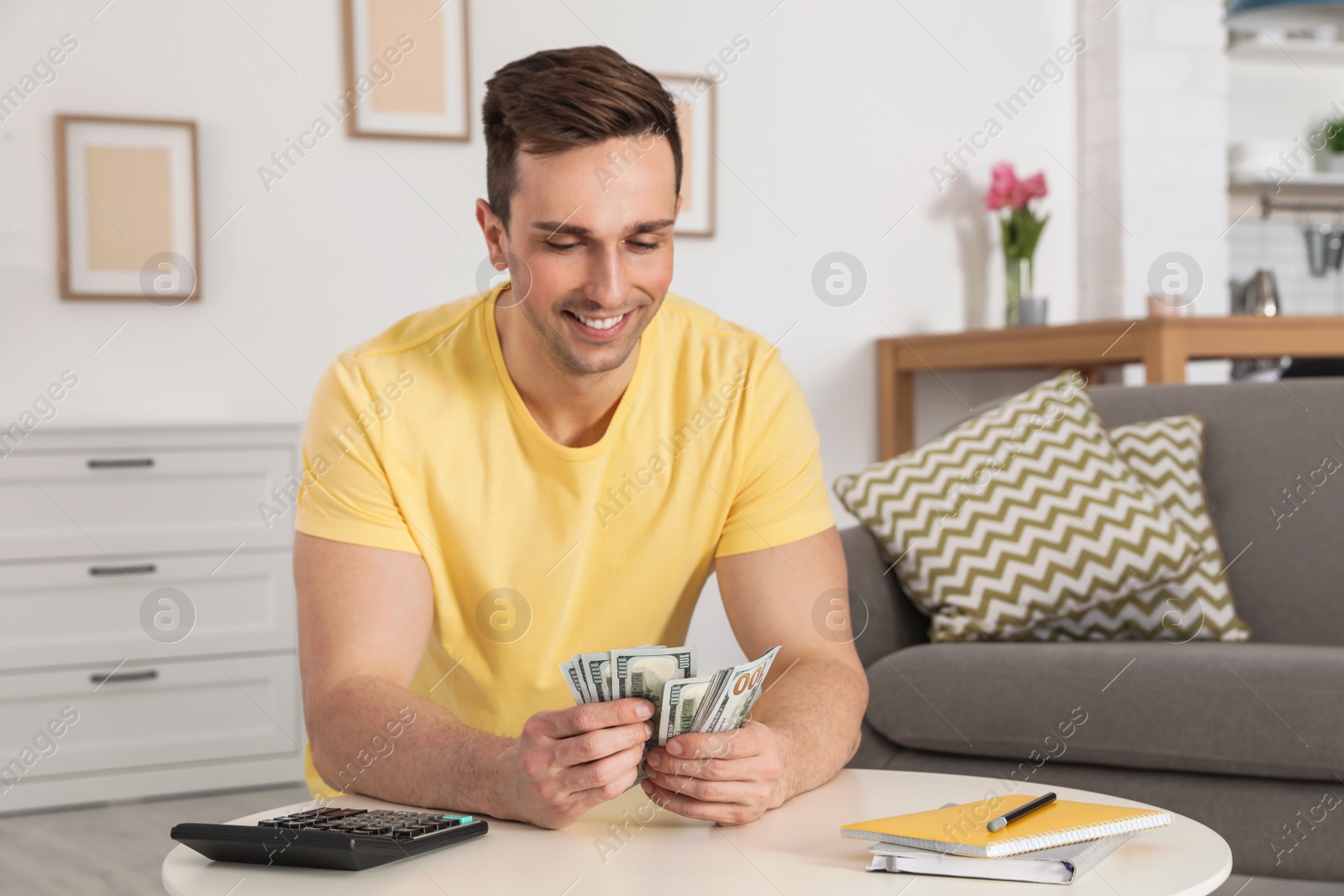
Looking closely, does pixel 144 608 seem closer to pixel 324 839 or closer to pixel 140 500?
pixel 140 500

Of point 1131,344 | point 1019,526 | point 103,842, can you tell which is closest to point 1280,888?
point 1019,526

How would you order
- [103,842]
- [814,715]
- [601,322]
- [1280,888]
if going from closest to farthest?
[814,715]
[601,322]
[1280,888]
[103,842]

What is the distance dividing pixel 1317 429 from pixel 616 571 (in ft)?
5.05

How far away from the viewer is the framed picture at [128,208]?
3510 mm

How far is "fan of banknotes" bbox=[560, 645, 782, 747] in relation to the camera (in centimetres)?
107

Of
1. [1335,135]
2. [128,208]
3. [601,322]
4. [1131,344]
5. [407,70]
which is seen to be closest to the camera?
[601,322]

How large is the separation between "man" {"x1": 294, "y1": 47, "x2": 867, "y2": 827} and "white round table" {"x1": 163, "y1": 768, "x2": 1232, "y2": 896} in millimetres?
177

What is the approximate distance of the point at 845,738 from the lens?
4.46 feet

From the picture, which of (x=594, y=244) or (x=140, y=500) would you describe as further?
(x=140, y=500)

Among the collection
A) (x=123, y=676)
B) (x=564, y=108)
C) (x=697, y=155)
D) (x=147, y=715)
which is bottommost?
(x=147, y=715)

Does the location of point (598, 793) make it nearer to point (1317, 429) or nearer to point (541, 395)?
point (541, 395)

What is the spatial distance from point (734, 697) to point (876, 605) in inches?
51.0

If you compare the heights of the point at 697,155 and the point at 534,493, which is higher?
the point at 697,155

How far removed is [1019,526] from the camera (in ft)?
7.84
